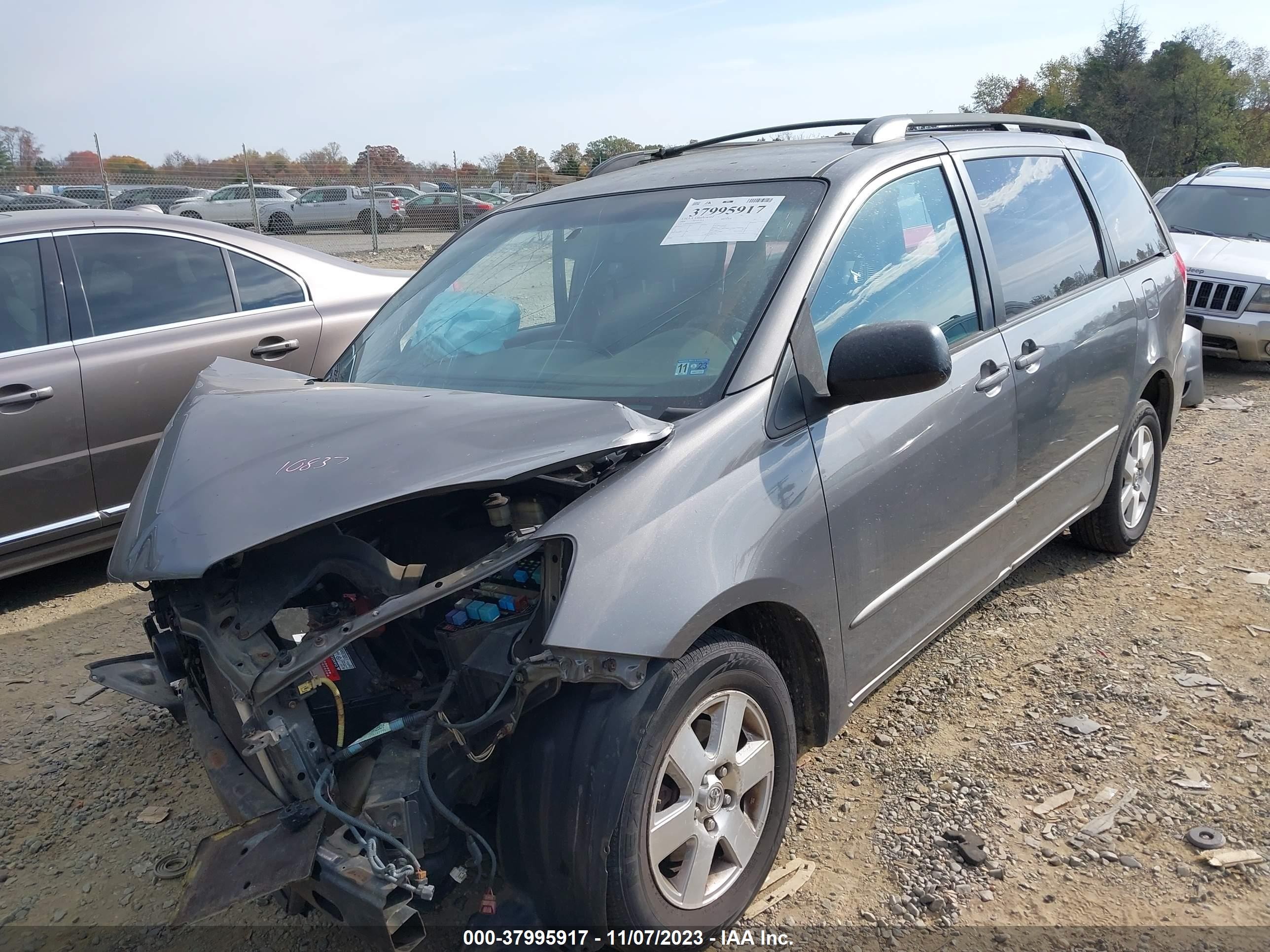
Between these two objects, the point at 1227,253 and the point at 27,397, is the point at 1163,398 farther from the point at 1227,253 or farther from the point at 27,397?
the point at 1227,253

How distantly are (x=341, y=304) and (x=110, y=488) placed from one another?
156 centimetres

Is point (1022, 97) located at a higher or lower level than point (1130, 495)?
higher

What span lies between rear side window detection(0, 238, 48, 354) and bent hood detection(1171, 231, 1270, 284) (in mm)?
8820

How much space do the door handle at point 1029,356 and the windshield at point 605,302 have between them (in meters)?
1.01

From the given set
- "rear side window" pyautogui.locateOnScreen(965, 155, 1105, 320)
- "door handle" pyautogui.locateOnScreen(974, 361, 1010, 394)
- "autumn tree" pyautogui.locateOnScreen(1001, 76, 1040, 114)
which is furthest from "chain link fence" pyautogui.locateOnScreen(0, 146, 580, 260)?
"autumn tree" pyautogui.locateOnScreen(1001, 76, 1040, 114)

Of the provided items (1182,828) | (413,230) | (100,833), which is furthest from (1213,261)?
(413,230)

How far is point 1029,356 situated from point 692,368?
1453 mm

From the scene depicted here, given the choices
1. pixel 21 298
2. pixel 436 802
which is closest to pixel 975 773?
pixel 436 802

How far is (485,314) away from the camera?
123 inches

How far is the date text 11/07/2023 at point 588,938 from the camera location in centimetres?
194

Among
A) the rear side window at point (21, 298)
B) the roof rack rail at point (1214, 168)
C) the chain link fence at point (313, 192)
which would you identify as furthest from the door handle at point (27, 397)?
the chain link fence at point (313, 192)

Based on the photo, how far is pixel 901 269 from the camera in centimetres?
285

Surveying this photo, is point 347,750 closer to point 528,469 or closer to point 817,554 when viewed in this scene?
point 528,469

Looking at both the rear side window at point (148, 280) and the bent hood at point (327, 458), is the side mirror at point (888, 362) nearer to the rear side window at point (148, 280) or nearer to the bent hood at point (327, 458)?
the bent hood at point (327, 458)
